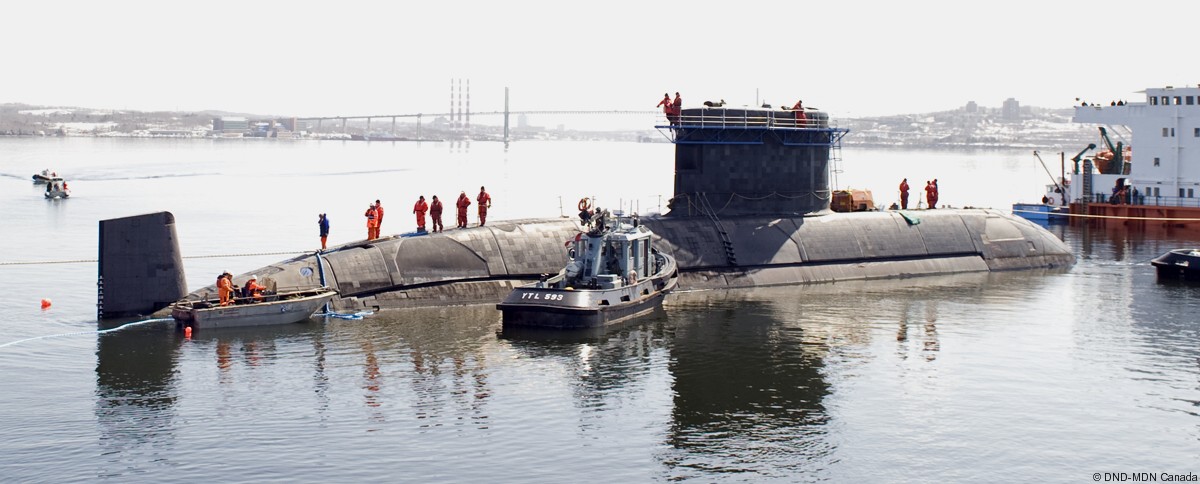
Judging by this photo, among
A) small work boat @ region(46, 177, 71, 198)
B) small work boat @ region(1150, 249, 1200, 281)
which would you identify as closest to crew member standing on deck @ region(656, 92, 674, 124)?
small work boat @ region(1150, 249, 1200, 281)

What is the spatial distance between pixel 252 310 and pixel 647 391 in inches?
510

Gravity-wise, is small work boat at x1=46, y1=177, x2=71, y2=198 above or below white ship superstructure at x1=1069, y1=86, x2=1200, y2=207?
below

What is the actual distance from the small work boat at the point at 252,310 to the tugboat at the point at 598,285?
230 inches

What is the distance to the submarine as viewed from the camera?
3756cm

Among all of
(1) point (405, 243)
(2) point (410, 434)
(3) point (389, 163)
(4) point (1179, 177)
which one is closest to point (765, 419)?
(2) point (410, 434)

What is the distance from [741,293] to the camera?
45812 mm

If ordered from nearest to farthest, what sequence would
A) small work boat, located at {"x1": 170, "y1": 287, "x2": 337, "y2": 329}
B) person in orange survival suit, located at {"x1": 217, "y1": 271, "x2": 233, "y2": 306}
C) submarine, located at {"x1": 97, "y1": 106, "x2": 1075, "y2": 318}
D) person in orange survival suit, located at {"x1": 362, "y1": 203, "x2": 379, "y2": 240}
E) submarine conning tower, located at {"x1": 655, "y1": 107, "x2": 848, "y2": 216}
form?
small work boat, located at {"x1": 170, "y1": 287, "x2": 337, "y2": 329}, person in orange survival suit, located at {"x1": 217, "y1": 271, "x2": 233, "y2": 306}, submarine, located at {"x1": 97, "y1": 106, "x2": 1075, "y2": 318}, person in orange survival suit, located at {"x1": 362, "y1": 203, "x2": 379, "y2": 240}, submarine conning tower, located at {"x1": 655, "y1": 107, "x2": 848, "y2": 216}

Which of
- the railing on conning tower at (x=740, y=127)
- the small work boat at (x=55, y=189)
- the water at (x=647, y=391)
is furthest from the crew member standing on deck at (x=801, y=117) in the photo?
the small work boat at (x=55, y=189)

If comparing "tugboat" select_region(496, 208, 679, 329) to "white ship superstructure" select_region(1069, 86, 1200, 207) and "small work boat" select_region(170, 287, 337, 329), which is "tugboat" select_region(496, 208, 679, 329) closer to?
"small work boat" select_region(170, 287, 337, 329)

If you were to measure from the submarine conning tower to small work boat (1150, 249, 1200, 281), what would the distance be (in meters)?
15.7

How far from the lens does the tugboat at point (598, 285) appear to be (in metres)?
37.6

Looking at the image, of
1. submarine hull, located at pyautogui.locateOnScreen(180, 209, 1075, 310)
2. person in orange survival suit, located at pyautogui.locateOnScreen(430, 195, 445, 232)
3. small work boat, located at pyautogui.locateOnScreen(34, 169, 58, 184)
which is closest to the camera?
submarine hull, located at pyautogui.locateOnScreen(180, 209, 1075, 310)

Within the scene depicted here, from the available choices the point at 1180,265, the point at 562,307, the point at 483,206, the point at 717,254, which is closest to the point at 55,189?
the point at 483,206

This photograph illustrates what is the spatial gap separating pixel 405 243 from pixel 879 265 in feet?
65.5
